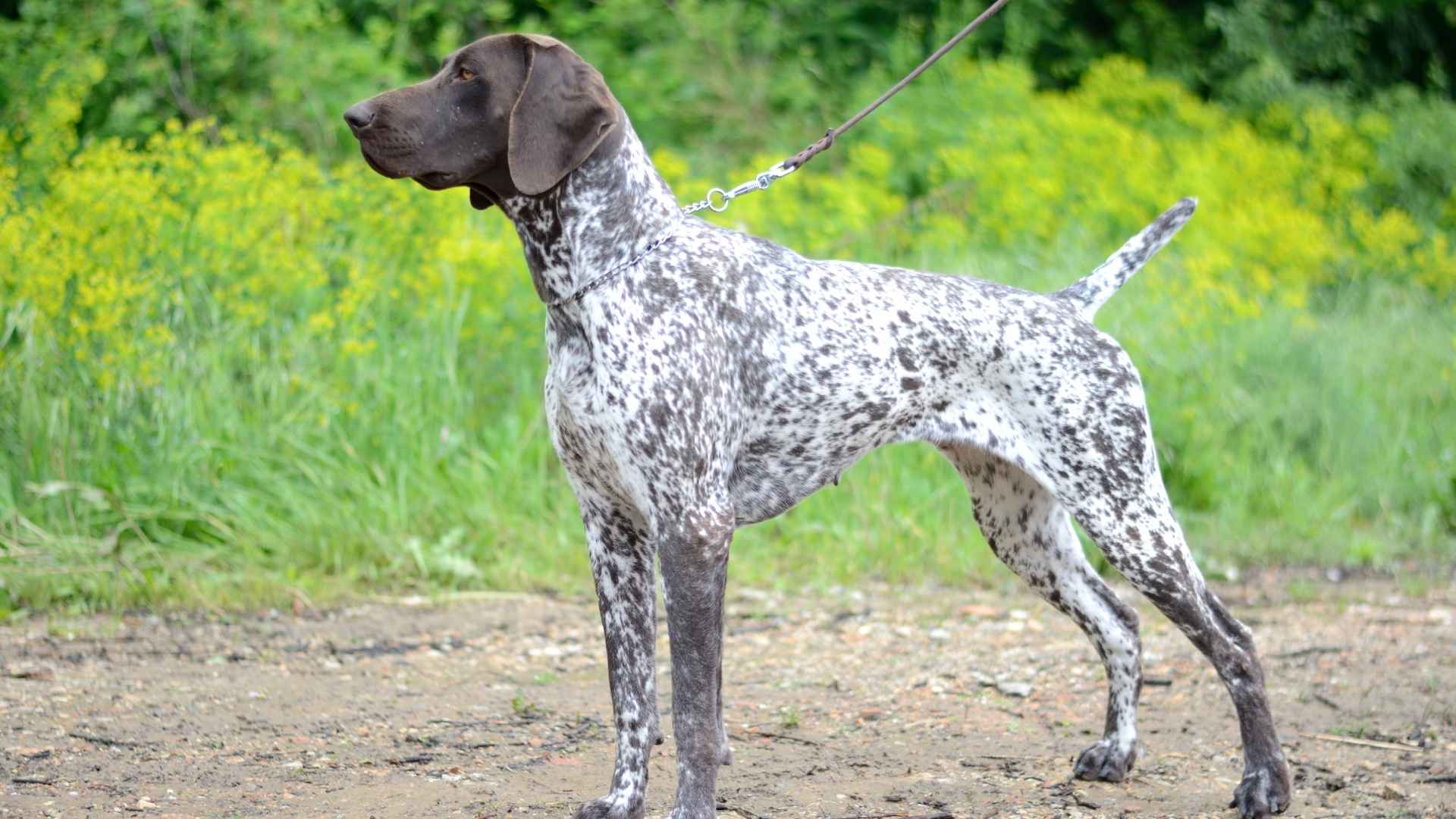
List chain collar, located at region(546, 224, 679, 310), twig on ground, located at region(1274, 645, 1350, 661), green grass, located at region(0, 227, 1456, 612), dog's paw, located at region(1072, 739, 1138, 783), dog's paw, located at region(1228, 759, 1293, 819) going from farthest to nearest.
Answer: green grass, located at region(0, 227, 1456, 612)
twig on ground, located at region(1274, 645, 1350, 661)
dog's paw, located at region(1072, 739, 1138, 783)
dog's paw, located at region(1228, 759, 1293, 819)
chain collar, located at region(546, 224, 679, 310)

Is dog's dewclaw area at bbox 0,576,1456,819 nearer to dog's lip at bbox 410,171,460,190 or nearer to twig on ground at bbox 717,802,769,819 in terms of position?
twig on ground at bbox 717,802,769,819

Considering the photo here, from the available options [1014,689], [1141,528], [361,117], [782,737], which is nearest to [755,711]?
[782,737]

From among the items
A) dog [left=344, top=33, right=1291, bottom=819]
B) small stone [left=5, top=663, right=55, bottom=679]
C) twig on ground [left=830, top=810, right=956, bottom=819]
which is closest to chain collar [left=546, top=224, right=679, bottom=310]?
dog [left=344, top=33, right=1291, bottom=819]

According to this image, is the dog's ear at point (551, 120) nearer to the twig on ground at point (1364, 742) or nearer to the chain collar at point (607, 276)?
the chain collar at point (607, 276)

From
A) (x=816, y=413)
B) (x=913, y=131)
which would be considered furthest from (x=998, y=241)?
(x=816, y=413)

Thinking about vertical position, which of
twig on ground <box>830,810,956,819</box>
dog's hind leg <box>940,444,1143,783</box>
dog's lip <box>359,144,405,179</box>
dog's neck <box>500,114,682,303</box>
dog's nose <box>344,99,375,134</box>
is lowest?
twig on ground <box>830,810,956,819</box>

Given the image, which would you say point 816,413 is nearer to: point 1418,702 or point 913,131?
point 1418,702

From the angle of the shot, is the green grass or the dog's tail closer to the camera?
the dog's tail

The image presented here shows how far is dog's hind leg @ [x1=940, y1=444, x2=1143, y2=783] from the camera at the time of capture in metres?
4.45

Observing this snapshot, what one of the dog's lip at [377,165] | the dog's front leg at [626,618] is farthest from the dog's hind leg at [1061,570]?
the dog's lip at [377,165]

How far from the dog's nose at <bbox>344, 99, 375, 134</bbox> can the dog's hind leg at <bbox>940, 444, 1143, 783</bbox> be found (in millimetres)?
1902

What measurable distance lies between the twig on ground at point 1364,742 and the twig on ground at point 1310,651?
88 cm

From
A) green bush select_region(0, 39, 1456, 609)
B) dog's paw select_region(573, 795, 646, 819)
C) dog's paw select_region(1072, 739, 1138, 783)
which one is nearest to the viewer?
dog's paw select_region(573, 795, 646, 819)

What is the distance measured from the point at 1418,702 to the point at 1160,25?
885 centimetres
